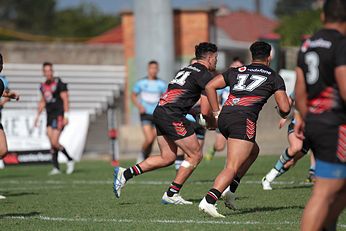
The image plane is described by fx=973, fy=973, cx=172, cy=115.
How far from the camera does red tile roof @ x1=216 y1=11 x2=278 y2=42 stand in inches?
2232

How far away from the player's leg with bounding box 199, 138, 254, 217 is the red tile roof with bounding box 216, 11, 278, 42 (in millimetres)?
44545

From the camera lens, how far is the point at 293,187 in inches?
580

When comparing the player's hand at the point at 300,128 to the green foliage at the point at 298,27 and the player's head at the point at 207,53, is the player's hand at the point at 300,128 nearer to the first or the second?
the player's head at the point at 207,53

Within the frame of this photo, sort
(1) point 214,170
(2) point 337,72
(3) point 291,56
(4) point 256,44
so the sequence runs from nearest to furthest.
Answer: (2) point 337,72 < (4) point 256,44 < (1) point 214,170 < (3) point 291,56

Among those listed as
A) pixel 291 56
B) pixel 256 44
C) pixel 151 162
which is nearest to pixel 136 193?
pixel 151 162

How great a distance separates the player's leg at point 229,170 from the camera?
1074 centimetres

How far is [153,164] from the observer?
501 inches

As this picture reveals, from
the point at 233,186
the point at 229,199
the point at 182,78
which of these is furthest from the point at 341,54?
the point at 182,78

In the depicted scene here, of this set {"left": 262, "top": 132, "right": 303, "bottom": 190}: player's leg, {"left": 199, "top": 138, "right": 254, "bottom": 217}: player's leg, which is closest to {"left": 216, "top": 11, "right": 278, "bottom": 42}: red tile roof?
{"left": 262, "top": 132, "right": 303, "bottom": 190}: player's leg

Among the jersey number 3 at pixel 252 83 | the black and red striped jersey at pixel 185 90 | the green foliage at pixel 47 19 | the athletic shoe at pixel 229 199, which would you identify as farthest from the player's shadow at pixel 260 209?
the green foliage at pixel 47 19

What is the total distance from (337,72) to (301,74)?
1.16 ft

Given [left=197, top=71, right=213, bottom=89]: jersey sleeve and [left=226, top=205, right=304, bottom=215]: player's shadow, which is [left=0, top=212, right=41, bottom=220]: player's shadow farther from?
[left=197, top=71, right=213, bottom=89]: jersey sleeve

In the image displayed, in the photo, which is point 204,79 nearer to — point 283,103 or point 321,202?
point 283,103

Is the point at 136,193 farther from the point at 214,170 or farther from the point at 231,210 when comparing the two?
the point at 214,170
